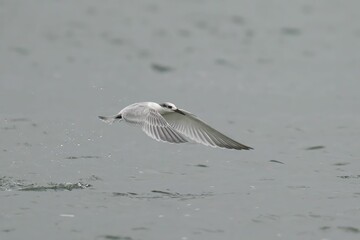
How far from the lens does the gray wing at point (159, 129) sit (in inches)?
504

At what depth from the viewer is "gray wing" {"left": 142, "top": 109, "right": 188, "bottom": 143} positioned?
504 inches

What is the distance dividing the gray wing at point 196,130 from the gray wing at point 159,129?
1.76 feet

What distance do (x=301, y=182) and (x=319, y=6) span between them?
21176 millimetres

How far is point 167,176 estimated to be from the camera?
14484 millimetres

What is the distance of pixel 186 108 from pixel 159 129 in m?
7.48

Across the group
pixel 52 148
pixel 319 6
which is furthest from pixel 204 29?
pixel 52 148

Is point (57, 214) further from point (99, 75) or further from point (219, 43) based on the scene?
point (219, 43)

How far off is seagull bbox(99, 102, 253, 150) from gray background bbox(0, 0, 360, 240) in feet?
2.28

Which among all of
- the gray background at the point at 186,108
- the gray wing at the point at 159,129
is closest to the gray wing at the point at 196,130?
the gray wing at the point at 159,129

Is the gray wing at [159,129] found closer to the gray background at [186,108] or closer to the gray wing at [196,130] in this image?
the gray wing at [196,130]

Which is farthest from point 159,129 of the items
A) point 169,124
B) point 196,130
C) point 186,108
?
point 186,108

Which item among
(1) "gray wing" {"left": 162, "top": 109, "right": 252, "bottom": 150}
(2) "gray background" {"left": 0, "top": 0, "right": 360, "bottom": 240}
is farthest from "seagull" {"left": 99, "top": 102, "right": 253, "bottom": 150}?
(2) "gray background" {"left": 0, "top": 0, "right": 360, "bottom": 240}

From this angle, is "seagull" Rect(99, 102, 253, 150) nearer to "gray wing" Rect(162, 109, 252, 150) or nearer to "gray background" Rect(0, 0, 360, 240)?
"gray wing" Rect(162, 109, 252, 150)

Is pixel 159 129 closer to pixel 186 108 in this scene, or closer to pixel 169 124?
pixel 169 124
